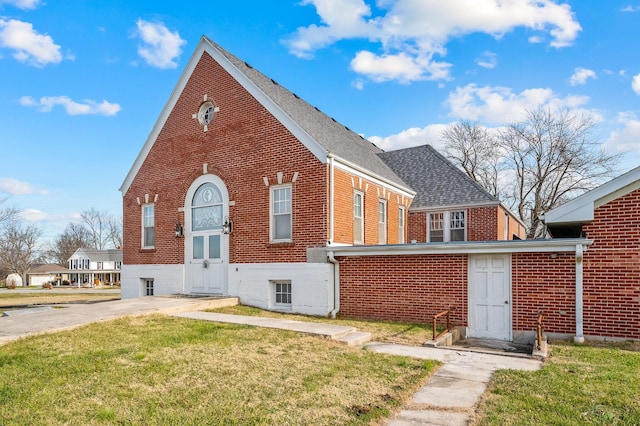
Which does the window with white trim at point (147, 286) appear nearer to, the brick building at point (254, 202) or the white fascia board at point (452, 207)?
the brick building at point (254, 202)

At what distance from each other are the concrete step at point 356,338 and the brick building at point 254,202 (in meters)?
3.24

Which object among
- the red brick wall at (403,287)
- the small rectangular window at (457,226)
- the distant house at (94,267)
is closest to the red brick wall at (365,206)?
the red brick wall at (403,287)

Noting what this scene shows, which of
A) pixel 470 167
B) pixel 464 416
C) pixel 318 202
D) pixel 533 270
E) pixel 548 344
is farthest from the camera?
pixel 470 167

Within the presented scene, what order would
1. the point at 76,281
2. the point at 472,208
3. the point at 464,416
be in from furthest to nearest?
the point at 76,281, the point at 472,208, the point at 464,416

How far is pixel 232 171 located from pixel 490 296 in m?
9.33

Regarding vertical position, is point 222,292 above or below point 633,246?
below

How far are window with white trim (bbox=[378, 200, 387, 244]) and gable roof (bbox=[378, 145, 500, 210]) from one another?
108 inches

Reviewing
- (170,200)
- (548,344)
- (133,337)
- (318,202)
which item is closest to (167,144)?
(170,200)

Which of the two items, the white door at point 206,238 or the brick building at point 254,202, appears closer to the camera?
the brick building at point 254,202

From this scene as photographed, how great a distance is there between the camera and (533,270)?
35.7ft

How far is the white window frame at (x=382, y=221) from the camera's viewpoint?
56.3ft

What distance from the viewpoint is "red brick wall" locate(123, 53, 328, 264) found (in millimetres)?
14203

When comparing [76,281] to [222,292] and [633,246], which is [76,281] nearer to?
[222,292]

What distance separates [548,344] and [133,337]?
28.9 ft
